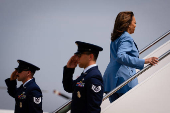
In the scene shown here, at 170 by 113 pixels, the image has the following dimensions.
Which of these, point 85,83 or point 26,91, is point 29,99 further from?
point 85,83

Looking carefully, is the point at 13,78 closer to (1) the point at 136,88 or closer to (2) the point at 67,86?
(2) the point at 67,86


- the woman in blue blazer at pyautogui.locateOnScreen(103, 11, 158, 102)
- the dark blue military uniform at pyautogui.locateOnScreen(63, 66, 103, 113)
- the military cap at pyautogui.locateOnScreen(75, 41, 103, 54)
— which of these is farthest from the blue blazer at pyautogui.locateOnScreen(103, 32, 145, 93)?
the dark blue military uniform at pyautogui.locateOnScreen(63, 66, 103, 113)

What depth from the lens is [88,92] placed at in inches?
57.4

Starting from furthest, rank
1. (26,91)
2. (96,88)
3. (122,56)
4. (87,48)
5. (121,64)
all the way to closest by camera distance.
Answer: (26,91)
(121,64)
(122,56)
(87,48)
(96,88)

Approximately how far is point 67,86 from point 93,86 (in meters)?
0.23

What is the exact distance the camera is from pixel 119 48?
6.40 ft

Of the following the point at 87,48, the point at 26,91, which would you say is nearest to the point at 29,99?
the point at 26,91

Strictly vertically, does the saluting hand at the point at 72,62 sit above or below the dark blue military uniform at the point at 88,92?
above

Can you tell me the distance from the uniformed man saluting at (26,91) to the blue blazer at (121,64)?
0.55m

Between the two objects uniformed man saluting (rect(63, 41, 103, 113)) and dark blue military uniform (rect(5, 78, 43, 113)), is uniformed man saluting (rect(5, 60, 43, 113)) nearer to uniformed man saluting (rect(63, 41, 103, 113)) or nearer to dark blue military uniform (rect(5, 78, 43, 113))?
dark blue military uniform (rect(5, 78, 43, 113))

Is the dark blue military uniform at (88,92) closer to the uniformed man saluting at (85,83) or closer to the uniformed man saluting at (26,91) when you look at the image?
the uniformed man saluting at (85,83)

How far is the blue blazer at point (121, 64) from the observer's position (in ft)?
6.27

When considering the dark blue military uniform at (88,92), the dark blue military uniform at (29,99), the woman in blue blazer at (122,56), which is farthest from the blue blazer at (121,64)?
the dark blue military uniform at (29,99)

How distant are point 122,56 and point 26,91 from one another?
832mm
